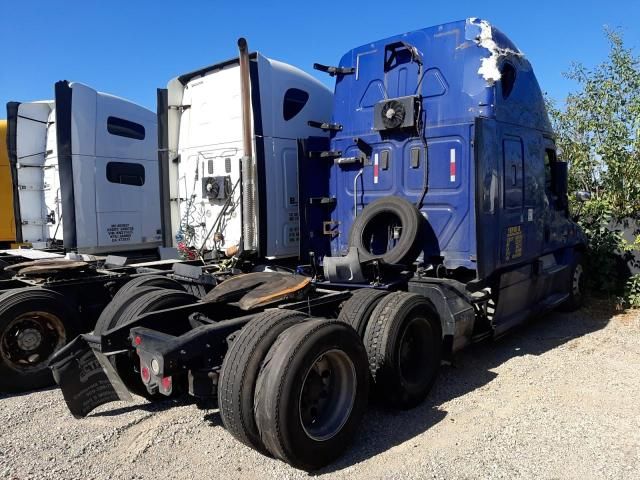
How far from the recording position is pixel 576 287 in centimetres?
823

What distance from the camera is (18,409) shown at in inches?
187

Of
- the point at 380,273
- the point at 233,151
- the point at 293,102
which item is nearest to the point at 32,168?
the point at 233,151

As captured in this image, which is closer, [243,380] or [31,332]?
[243,380]

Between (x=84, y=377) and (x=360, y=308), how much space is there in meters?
2.18

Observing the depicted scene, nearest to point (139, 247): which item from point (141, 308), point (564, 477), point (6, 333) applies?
point (6, 333)

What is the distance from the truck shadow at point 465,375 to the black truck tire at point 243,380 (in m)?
0.58

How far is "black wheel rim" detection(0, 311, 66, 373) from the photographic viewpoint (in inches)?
204

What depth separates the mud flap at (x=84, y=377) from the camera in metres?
3.80

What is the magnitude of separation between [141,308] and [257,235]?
2165 millimetres

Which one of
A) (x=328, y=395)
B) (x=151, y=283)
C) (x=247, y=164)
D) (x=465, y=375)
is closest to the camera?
(x=328, y=395)

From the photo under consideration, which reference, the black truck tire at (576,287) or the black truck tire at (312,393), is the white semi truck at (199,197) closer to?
the black truck tire at (312,393)

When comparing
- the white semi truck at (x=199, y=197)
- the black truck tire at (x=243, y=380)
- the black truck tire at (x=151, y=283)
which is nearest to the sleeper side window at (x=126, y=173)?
the white semi truck at (x=199, y=197)

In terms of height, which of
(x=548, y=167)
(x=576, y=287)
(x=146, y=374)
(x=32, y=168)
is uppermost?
(x=32, y=168)

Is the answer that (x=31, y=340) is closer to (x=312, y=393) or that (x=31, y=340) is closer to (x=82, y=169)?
(x=312, y=393)
